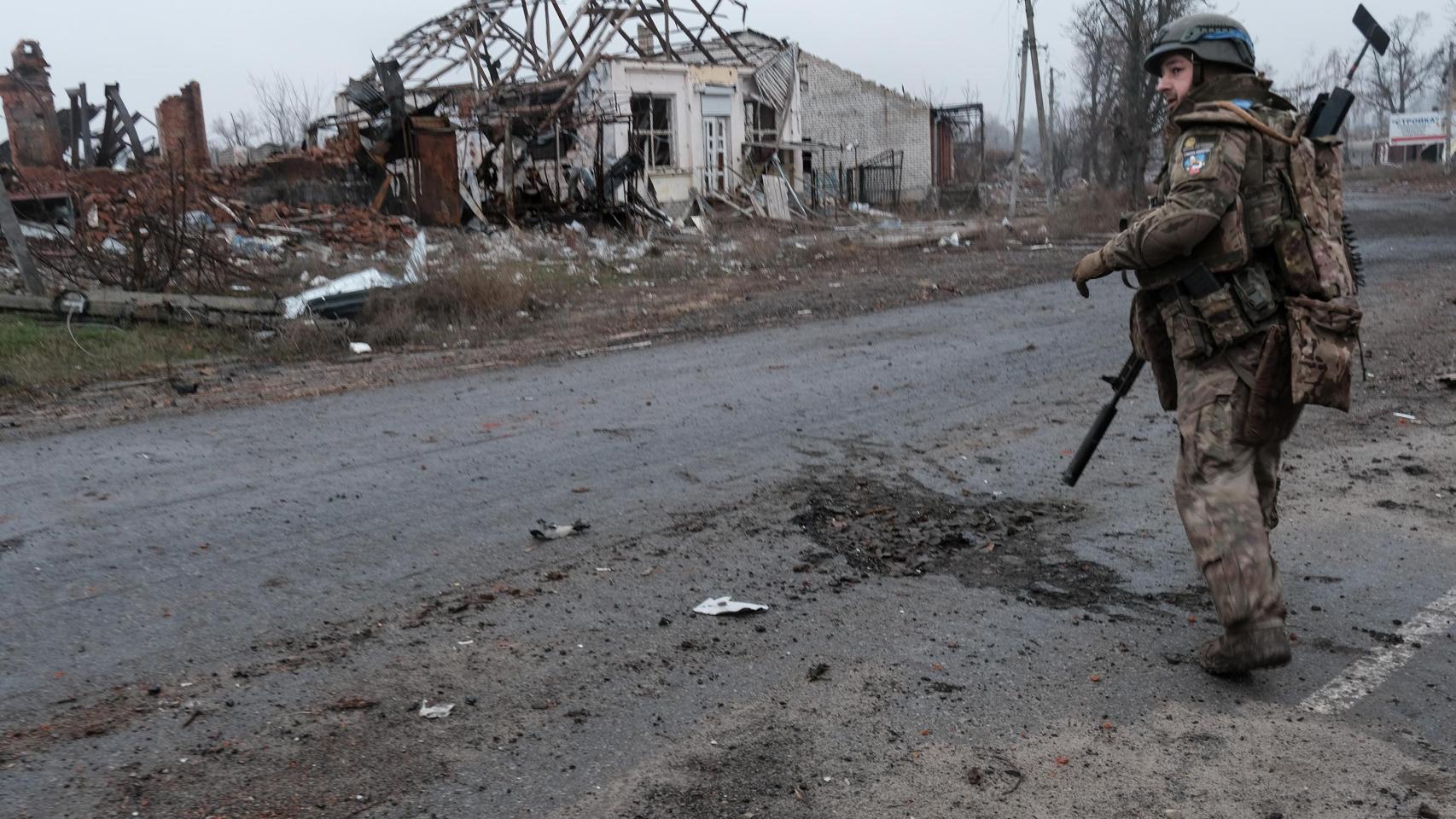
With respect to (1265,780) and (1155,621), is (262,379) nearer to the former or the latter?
(1155,621)

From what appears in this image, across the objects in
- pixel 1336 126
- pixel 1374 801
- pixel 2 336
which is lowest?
pixel 1374 801

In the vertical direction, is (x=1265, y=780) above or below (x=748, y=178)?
below

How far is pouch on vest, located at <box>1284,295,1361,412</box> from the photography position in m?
3.26

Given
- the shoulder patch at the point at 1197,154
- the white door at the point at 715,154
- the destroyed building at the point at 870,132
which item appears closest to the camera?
the shoulder patch at the point at 1197,154

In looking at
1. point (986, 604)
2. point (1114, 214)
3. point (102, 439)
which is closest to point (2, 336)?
point (102, 439)

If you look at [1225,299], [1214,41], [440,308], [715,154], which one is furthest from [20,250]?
[715,154]

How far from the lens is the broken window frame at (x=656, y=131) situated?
2630cm

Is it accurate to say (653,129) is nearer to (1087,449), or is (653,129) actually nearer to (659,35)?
(659,35)

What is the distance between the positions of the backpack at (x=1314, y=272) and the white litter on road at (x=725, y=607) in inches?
69.8

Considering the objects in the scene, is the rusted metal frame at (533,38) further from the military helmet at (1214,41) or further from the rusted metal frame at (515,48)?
the military helmet at (1214,41)

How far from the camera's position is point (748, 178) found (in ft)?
94.9

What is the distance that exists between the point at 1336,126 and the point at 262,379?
23.9ft

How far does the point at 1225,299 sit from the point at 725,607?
1.82 meters

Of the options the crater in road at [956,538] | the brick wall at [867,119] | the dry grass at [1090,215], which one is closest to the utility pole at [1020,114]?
the dry grass at [1090,215]
